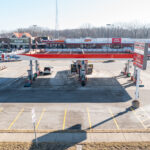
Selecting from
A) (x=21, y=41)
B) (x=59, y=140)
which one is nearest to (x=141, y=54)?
(x=59, y=140)

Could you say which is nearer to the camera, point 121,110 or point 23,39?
point 121,110

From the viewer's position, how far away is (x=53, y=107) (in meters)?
18.5

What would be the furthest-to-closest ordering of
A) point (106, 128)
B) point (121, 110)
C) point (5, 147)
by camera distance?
point (121, 110), point (106, 128), point (5, 147)

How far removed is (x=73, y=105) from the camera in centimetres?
1895

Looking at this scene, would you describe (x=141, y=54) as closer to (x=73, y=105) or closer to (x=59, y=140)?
(x=73, y=105)

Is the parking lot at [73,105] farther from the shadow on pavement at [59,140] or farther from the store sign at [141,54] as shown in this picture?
the store sign at [141,54]

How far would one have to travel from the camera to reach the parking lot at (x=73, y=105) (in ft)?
48.9

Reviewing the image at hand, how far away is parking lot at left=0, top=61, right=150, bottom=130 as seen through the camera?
14906 millimetres

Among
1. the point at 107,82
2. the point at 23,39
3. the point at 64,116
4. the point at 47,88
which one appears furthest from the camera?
the point at 23,39

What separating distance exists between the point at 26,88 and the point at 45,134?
43.7 ft

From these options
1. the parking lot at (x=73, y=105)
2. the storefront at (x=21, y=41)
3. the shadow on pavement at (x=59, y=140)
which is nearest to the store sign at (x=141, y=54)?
the parking lot at (x=73, y=105)

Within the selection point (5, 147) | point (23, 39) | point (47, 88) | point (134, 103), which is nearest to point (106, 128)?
point (134, 103)

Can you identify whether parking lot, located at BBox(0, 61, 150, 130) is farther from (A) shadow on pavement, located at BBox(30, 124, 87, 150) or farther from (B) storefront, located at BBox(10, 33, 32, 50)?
(B) storefront, located at BBox(10, 33, 32, 50)

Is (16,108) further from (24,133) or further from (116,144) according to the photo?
(116,144)
